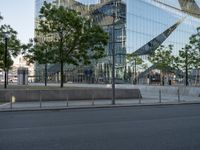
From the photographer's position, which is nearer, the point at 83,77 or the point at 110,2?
the point at 110,2

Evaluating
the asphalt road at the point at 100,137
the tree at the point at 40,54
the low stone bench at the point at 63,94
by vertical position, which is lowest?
the asphalt road at the point at 100,137

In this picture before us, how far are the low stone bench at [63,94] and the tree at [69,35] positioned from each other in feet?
13.8

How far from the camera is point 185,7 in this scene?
109m

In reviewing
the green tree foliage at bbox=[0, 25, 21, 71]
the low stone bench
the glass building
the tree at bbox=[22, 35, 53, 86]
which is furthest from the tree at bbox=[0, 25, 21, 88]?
the glass building

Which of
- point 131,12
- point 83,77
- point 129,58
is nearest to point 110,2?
point 131,12

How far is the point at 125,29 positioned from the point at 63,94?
53.0 metres

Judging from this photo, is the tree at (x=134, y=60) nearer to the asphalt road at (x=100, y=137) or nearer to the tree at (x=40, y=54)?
the tree at (x=40, y=54)

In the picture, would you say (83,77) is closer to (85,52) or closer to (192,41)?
(192,41)

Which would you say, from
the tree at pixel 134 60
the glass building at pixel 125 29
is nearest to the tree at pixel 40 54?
the glass building at pixel 125 29

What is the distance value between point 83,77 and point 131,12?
1881cm

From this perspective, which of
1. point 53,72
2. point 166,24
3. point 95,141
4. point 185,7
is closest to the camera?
point 95,141

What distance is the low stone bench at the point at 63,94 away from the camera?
30.0 m

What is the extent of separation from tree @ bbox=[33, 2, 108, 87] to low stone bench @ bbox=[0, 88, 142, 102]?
Result: 4.20 metres

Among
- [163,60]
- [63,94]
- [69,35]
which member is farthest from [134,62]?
[63,94]
